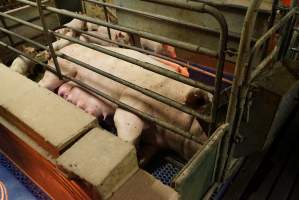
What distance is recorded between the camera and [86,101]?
228cm

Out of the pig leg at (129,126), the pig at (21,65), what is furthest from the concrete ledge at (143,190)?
the pig at (21,65)

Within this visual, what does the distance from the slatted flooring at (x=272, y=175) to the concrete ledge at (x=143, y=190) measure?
785mm

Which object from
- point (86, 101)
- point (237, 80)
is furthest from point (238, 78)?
point (86, 101)

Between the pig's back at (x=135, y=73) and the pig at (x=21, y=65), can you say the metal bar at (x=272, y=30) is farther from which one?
the pig at (x=21, y=65)

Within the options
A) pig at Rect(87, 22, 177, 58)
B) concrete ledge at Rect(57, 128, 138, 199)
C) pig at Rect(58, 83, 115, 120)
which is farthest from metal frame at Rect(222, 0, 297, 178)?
pig at Rect(87, 22, 177, 58)

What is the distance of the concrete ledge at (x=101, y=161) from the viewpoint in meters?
1.37

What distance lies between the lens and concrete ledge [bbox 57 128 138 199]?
1.37 m

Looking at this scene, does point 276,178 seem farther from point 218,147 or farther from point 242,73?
point 242,73

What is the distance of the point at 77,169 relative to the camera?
4.69ft

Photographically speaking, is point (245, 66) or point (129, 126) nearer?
point (245, 66)

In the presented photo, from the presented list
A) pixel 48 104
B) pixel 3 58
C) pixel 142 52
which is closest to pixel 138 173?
pixel 48 104

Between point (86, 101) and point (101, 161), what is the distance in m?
0.93

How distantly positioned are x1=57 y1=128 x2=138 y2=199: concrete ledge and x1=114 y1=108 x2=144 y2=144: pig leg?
0.84 feet

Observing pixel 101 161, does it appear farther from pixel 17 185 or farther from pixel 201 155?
pixel 17 185
